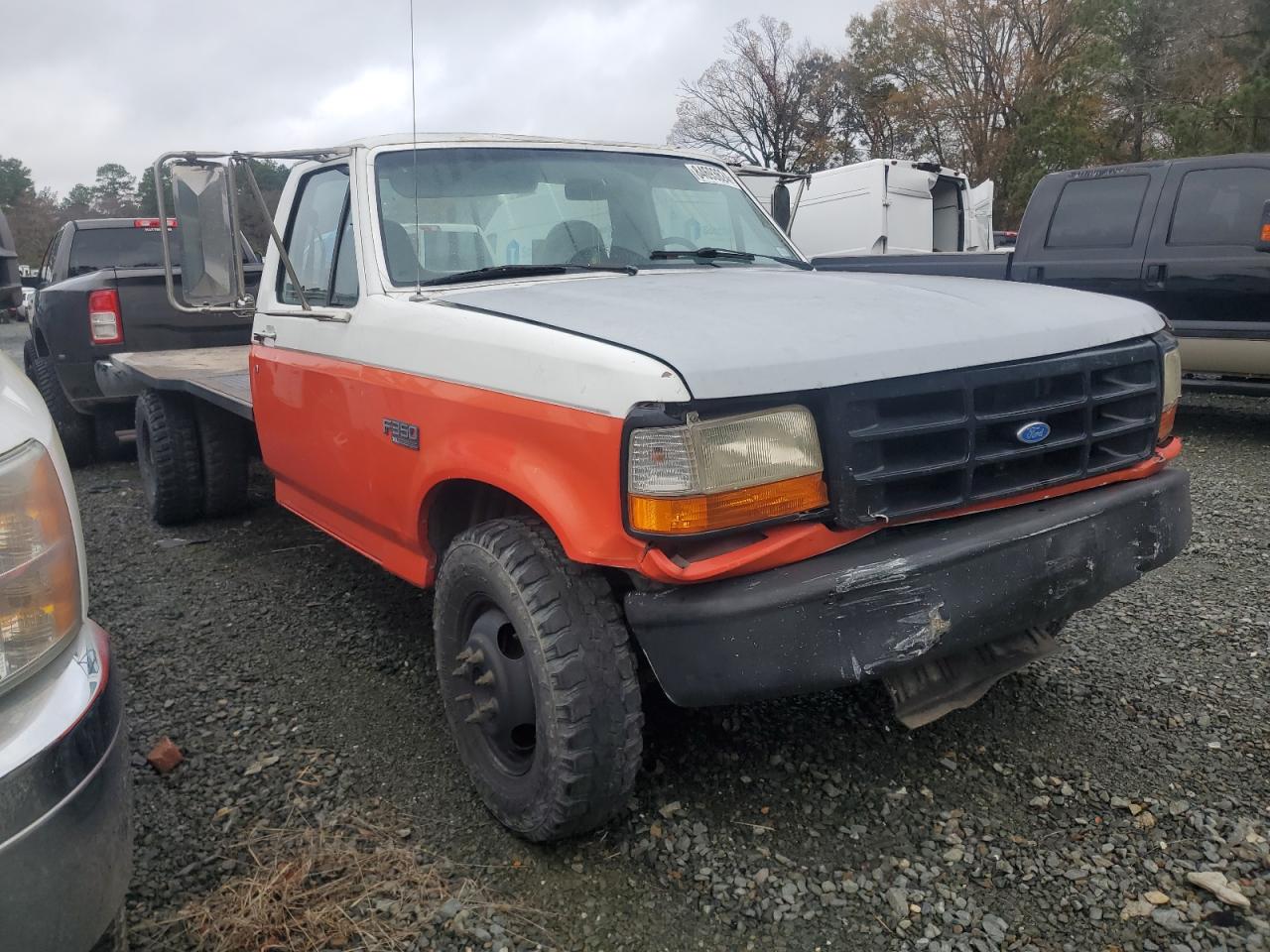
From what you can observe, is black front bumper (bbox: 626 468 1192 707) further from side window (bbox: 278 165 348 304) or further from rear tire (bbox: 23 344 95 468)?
rear tire (bbox: 23 344 95 468)

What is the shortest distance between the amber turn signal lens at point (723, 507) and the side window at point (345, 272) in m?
1.63

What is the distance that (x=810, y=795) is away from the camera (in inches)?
106

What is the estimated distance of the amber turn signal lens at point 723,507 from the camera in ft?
6.84

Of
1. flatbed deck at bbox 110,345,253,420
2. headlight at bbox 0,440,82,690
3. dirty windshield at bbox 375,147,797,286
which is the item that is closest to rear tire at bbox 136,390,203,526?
flatbed deck at bbox 110,345,253,420

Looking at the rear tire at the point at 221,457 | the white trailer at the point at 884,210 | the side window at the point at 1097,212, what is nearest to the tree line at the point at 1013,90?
the white trailer at the point at 884,210

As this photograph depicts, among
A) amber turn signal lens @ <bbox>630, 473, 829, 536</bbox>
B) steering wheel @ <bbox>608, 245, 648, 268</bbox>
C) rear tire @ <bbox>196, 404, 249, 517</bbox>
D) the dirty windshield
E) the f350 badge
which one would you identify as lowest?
rear tire @ <bbox>196, 404, 249, 517</bbox>

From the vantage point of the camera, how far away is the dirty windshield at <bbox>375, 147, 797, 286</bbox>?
3.17 m

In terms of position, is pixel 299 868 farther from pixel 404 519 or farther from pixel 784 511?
pixel 784 511

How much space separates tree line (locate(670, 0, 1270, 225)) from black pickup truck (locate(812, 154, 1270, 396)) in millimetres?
17244

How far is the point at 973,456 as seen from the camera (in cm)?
232

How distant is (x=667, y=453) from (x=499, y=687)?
0.84 metres

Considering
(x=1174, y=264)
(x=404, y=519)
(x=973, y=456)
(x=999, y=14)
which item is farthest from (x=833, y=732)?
(x=999, y=14)

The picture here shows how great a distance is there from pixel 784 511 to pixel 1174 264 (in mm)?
6022

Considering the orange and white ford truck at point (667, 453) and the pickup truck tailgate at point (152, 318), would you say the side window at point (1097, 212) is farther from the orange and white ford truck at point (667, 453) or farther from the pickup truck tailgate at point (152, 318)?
the pickup truck tailgate at point (152, 318)
